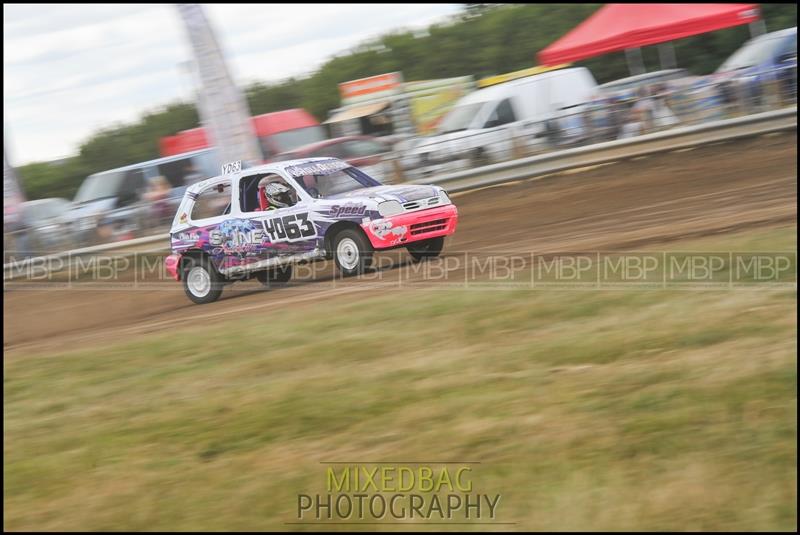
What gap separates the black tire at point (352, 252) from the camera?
6.64 metres

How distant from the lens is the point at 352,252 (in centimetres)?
707

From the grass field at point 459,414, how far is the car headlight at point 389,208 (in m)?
1.05

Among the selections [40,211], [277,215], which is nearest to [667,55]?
[40,211]

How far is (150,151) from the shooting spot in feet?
73.6

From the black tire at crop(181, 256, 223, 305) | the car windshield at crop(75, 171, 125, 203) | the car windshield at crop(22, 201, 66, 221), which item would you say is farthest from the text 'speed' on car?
the car windshield at crop(75, 171, 125, 203)

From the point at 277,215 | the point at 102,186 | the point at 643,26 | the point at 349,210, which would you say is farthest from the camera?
the point at 643,26

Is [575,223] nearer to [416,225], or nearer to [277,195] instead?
[277,195]

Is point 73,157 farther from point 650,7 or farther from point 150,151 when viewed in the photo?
point 650,7

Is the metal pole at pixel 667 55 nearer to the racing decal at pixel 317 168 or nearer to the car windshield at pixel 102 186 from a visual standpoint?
the car windshield at pixel 102 186

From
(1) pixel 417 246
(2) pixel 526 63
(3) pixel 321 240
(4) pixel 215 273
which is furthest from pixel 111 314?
(2) pixel 526 63

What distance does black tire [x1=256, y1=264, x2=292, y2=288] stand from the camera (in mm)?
7769

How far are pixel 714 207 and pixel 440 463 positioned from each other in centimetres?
628

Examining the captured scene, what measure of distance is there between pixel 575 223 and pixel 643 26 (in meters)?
9.29

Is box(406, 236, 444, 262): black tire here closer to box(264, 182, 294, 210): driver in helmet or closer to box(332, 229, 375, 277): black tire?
box(332, 229, 375, 277): black tire
